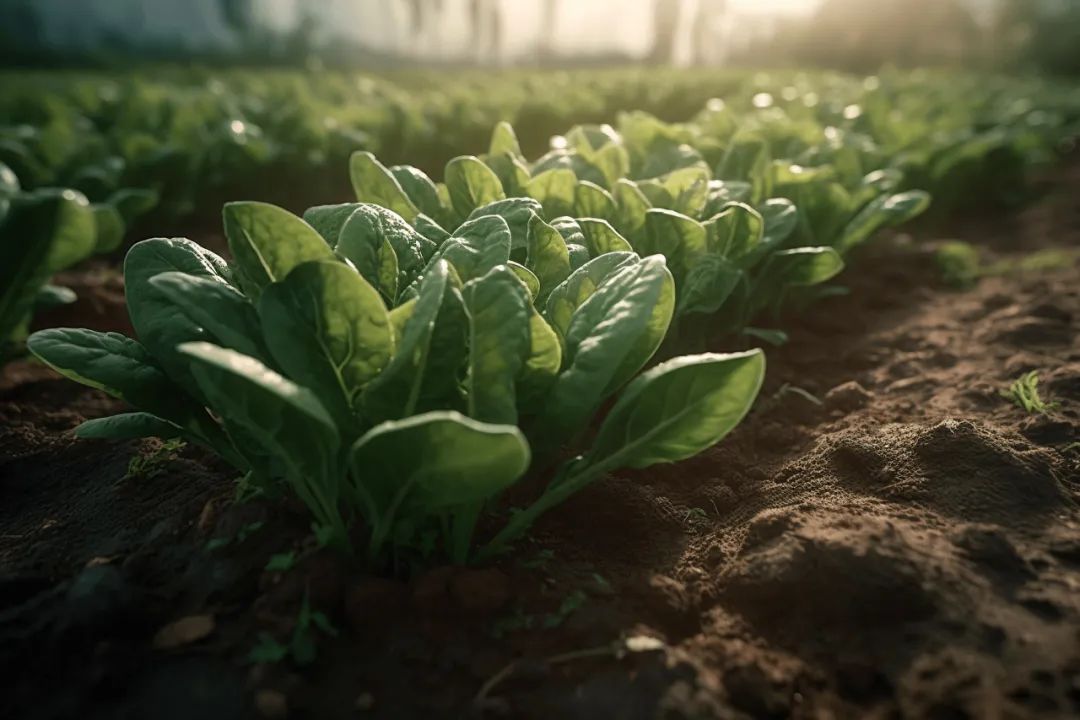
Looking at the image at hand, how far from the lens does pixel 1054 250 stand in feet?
15.5

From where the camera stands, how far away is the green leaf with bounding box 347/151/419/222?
2248 mm

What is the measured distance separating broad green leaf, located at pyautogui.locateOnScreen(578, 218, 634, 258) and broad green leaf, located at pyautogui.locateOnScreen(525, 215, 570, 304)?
195mm

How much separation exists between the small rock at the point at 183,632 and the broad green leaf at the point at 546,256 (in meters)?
0.96

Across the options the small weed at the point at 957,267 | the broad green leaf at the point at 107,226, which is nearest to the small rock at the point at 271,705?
the broad green leaf at the point at 107,226

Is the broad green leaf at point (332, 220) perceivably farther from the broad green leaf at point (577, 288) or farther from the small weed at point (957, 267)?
the small weed at point (957, 267)

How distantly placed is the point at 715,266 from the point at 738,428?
50 centimetres

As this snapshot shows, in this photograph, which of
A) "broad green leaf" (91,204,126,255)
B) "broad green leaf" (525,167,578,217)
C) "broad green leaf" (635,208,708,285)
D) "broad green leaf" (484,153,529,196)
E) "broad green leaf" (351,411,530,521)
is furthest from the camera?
"broad green leaf" (91,204,126,255)

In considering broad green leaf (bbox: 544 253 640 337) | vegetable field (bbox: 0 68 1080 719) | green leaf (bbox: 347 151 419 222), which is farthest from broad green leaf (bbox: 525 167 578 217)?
broad green leaf (bbox: 544 253 640 337)

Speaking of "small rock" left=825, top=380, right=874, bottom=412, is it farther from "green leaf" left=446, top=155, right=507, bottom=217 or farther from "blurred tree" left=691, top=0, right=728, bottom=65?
"blurred tree" left=691, top=0, right=728, bottom=65

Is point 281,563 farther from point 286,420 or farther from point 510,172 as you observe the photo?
point 510,172

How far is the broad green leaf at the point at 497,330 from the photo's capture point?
4.60 ft

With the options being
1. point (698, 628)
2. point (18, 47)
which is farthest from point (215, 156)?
point (18, 47)

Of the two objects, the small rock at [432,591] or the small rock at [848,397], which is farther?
the small rock at [848,397]

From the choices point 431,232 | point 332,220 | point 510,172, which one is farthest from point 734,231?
point 332,220
